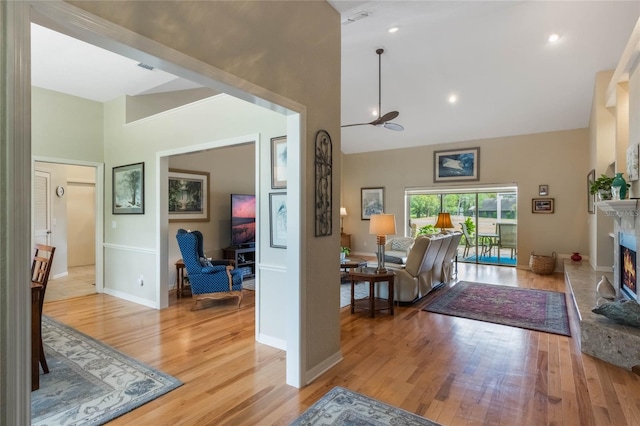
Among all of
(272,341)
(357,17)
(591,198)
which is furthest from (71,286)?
(591,198)

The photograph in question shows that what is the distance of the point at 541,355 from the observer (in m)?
3.16

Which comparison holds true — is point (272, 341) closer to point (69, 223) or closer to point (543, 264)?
point (543, 264)

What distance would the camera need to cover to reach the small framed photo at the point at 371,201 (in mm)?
9474

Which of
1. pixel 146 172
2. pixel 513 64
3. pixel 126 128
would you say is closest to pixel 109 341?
pixel 146 172

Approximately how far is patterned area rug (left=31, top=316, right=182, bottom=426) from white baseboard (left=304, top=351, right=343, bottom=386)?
1033mm

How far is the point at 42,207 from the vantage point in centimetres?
650

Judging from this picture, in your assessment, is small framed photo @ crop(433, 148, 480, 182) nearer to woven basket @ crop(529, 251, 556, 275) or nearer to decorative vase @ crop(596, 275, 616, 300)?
woven basket @ crop(529, 251, 556, 275)

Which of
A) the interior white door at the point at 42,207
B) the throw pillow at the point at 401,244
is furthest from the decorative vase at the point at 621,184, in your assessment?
the interior white door at the point at 42,207

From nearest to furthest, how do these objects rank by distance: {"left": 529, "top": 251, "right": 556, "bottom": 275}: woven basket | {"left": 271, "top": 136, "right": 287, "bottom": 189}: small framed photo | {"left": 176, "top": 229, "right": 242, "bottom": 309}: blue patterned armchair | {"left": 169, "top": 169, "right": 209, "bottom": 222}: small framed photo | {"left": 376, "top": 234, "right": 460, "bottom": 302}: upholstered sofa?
{"left": 271, "top": 136, "right": 287, "bottom": 189}: small framed photo, {"left": 176, "top": 229, "right": 242, "bottom": 309}: blue patterned armchair, {"left": 376, "top": 234, "right": 460, "bottom": 302}: upholstered sofa, {"left": 169, "top": 169, "right": 209, "bottom": 222}: small framed photo, {"left": 529, "top": 251, "right": 556, "bottom": 275}: woven basket

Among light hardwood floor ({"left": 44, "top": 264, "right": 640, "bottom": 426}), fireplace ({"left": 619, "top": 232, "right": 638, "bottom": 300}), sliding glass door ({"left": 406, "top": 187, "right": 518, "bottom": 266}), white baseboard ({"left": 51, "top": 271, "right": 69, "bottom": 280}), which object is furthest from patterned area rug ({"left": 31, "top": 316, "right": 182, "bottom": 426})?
sliding glass door ({"left": 406, "top": 187, "right": 518, "bottom": 266})

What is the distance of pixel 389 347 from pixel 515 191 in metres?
6.19

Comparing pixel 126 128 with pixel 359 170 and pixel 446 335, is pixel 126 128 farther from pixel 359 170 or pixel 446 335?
pixel 359 170

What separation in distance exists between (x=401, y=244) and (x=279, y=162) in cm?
520

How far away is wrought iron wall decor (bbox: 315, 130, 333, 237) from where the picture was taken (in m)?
2.78
